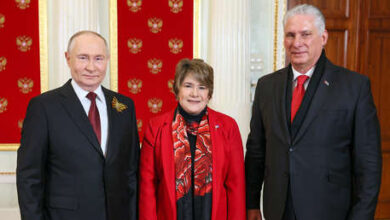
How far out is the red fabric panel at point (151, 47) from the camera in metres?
3.78

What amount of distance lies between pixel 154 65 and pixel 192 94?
83.4 inches

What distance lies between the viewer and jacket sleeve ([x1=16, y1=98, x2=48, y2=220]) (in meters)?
1.59

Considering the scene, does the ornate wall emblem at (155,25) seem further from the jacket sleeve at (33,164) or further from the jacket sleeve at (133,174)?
the jacket sleeve at (33,164)

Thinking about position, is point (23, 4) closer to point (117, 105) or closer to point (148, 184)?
point (117, 105)

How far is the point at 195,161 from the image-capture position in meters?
1.84

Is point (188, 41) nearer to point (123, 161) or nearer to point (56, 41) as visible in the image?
point (56, 41)

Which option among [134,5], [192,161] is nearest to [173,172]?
[192,161]

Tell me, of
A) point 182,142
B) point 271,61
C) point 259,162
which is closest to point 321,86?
point 259,162

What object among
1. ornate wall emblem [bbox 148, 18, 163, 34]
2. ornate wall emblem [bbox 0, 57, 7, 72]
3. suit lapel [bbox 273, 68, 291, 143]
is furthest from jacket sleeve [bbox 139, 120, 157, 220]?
ornate wall emblem [bbox 0, 57, 7, 72]

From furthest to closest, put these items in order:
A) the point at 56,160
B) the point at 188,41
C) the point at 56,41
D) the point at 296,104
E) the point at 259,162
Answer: the point at 188,41 → the point at 56,41 → the point at 259,162 → the point at 296,104 → the point at 56,160

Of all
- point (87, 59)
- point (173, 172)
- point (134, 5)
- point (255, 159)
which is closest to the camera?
point (87, 59)

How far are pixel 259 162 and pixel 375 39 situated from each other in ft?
9.39

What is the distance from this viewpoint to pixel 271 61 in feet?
12.9

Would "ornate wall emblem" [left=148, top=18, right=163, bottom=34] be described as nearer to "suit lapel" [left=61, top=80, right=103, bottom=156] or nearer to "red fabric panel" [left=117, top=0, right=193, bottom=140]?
"red fabric panel" [left=117, top=0, right=193, bottom=140]
